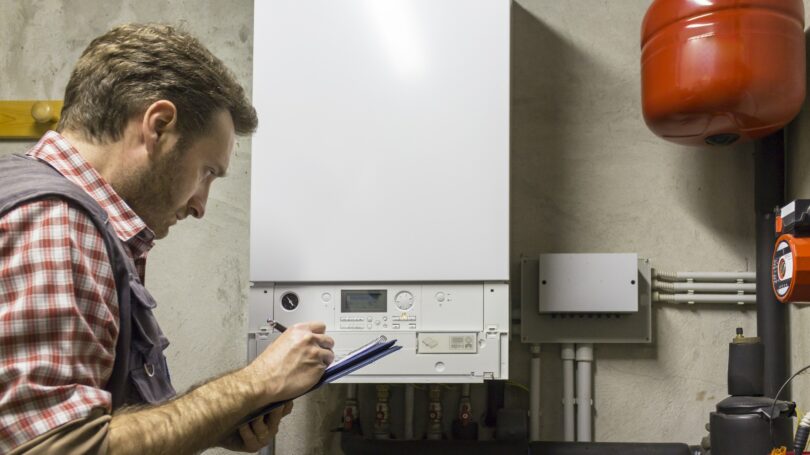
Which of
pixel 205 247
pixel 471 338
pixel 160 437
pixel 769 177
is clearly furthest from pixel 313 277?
pixel 769 177

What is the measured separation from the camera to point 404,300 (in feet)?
5.45

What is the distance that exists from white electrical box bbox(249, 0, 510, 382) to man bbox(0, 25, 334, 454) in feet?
1.30

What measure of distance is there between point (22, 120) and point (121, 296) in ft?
4.48

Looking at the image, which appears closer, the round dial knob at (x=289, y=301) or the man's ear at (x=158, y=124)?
the man's ear at (x=158, y=124)

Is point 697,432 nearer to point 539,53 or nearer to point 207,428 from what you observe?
point 539,53

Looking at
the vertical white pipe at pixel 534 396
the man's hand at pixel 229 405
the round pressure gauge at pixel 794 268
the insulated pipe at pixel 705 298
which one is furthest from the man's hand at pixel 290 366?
the insulated pipe at pixel 705 298

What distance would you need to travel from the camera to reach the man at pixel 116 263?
0.81 metres

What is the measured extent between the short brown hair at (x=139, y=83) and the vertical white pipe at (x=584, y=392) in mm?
1096

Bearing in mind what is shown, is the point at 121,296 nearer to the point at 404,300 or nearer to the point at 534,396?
the point at 404,300

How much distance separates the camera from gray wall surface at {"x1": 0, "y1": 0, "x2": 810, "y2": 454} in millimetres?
1859

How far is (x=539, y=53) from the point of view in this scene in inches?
77.7

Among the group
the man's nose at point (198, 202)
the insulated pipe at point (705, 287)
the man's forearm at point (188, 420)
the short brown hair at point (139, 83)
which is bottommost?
the man's forearm at point (188, 420)

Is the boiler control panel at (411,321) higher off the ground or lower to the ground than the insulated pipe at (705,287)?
lower

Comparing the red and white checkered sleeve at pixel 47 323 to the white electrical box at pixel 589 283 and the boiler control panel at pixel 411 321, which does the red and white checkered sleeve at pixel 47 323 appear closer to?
the boiler control panel at pixel 411 321
